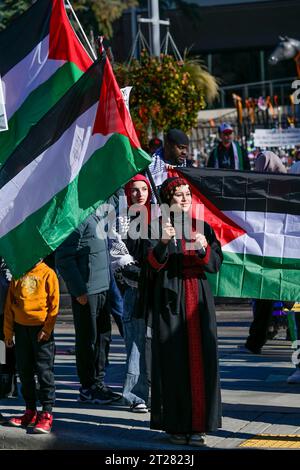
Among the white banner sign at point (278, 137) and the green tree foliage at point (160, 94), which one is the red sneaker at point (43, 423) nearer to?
the white banner sign at point (278, 137)

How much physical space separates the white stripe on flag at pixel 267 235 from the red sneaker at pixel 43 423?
1.76m

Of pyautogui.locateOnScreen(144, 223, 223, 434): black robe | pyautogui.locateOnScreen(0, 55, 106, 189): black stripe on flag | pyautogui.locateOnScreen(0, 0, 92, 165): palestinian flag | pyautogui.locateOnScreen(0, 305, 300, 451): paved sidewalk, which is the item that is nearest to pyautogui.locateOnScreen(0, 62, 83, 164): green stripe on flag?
pyautogui.locateOnScreen(0, 0, 92, 165): palestinian flag

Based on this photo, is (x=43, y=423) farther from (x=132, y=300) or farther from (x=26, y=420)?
(x=132, y=300)

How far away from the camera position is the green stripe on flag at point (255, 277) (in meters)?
7.98

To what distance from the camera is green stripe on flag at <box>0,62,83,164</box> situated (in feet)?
26.4

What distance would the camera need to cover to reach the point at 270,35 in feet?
119

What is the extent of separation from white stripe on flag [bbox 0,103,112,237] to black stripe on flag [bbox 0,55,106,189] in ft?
0.12

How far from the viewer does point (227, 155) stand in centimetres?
1476

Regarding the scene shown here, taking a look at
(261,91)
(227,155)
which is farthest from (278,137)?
(261,91)

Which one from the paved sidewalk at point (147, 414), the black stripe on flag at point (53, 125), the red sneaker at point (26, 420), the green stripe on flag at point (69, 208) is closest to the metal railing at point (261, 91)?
the paved sidewalk at point (147, 414)

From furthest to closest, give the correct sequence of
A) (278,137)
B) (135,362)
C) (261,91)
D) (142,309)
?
(261,91) → (278,137) → (135,362) → (142,309)

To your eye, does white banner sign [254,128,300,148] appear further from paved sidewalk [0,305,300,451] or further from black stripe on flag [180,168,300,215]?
black stripe on flag [180,168,300,215]

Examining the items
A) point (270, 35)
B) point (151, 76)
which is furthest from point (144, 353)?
point (270, 35)

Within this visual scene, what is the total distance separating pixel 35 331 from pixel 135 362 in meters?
0.90
